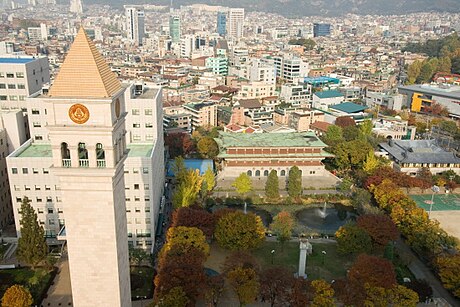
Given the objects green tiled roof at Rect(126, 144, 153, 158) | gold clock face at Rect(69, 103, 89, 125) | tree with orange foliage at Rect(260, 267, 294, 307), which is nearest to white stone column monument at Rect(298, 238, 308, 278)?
tree with orange foliage at Rect(260, 267, 294, 307)

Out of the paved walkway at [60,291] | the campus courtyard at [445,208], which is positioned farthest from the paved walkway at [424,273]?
the paved walkway at [60,291]

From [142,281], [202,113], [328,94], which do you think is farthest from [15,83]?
[328,94]

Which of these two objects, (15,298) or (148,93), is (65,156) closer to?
(15,298)

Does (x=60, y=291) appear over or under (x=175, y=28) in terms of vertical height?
under

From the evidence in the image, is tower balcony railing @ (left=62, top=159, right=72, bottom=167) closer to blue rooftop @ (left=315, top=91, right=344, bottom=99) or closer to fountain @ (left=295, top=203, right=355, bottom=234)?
fountain @ (left=295, top=203, right=355, bottom=234)

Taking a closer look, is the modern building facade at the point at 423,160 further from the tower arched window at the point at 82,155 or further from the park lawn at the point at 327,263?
the tower arched window at the point at 82,155

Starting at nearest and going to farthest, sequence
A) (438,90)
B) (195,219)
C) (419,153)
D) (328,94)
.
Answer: (195,219), (419,153), (438,90), (328,94)
